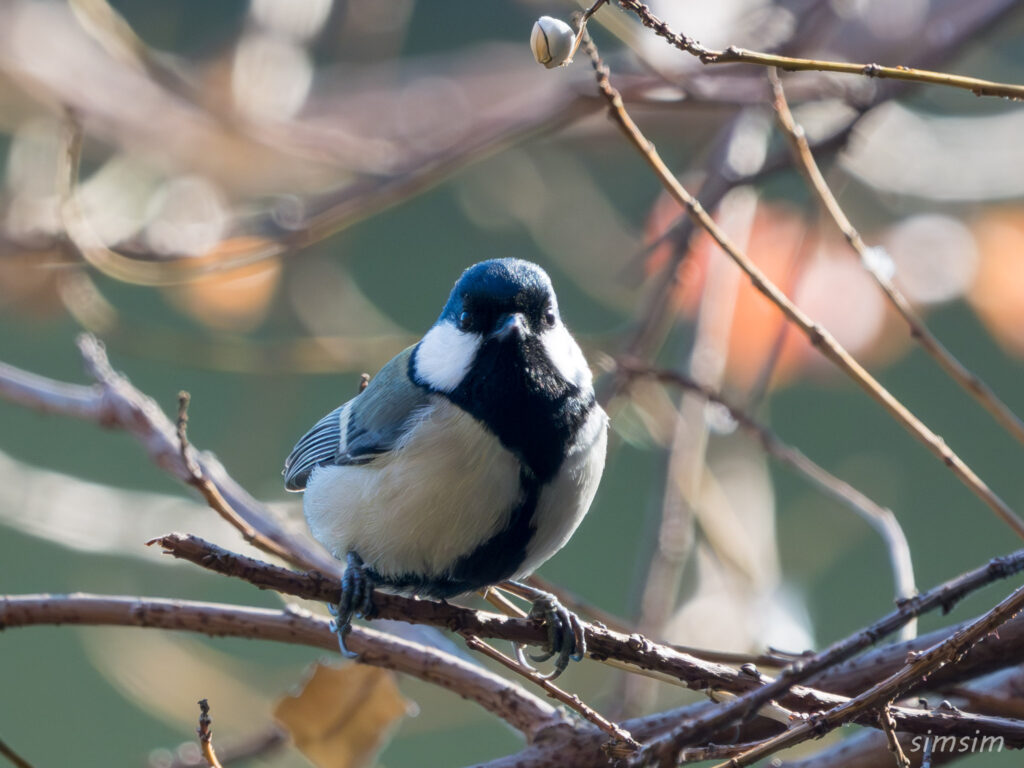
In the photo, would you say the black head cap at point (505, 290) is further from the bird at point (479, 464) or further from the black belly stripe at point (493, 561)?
the black belly stripe at point (493, 561)

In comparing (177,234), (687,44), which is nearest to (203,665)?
(177,234)

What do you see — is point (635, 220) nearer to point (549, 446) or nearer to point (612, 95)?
point (549, 446)

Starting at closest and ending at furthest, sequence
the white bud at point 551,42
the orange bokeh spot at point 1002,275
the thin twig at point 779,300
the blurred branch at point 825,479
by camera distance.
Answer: the white bud at point 551,42 → the thin twig at point 779,300 → the blurred branch at point 825,479 → the orange bokeh spot at point 1002,275

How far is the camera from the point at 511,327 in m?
1.31

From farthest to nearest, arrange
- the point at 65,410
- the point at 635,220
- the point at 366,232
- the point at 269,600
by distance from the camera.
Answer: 1. the point at 366,232
2. the point at 269,600
3. the point at 635,220
4. the point at 65,410

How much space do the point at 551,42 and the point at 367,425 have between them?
2.03 feet

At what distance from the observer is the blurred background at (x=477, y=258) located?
6.12 feet

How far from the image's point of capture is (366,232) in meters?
4.23

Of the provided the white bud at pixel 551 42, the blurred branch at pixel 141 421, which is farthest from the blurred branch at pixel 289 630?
the white bud at pixel 551 42

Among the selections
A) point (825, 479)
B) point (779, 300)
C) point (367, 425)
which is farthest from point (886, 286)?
point (367, 425)

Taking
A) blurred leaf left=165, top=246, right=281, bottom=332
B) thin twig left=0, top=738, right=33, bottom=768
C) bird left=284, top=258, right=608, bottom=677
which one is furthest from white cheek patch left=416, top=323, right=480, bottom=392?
blurred leaf left=165, top=246, right=281, bottom=332

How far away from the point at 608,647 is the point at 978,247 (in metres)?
2.05

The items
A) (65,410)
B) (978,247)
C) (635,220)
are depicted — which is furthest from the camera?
(978,247)

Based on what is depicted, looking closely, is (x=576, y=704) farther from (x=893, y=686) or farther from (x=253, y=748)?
(x=253, y=748)
